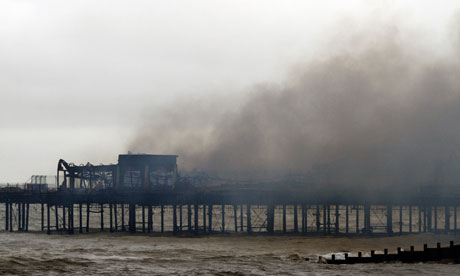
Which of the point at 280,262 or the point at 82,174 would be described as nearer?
the point at 280,262

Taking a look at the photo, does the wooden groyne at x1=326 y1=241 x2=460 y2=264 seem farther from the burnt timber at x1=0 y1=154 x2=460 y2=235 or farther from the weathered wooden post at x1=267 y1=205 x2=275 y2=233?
the weathered wooden post at x1=267 y1=205 x2=275 y2=233

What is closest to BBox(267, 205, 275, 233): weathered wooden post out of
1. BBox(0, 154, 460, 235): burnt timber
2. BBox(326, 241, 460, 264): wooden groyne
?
BBox(0, 154, 460, 235): burnt timber

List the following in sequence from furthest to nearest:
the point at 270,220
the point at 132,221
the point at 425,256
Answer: the point at 132,221 < the point at 270,220 < the point at 425,256

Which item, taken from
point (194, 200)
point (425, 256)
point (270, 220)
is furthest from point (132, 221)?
point (425, 256)

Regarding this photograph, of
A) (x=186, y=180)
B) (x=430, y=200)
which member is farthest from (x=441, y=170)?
(x=186, y=180)

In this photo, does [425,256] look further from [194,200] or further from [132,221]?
[132,221]

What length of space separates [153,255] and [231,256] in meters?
6.87

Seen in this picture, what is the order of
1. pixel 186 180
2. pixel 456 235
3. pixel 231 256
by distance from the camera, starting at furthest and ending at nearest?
pixel 186 180
pixel 456 235
pixel 231 256

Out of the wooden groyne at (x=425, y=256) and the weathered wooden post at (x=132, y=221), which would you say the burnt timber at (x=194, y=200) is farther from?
the wooden groyne at (x=425, y=256)

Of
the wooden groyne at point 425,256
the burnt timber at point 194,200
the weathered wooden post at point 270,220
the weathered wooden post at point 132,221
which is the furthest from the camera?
the weathered wooden post at point 132,221

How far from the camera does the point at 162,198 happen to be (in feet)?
288

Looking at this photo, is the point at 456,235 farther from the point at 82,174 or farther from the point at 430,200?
the point at 82,174

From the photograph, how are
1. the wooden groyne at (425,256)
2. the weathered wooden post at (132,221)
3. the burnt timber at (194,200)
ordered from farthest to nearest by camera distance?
the weathered wooden post at (132,221) < the burnt timber at (194,200) < the wooden groyne at (425,256)

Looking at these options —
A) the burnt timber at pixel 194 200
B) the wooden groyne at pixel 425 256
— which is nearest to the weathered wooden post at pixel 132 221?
the burnt timber at pixel 194 200
